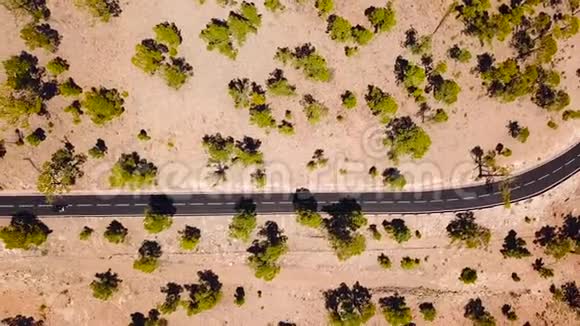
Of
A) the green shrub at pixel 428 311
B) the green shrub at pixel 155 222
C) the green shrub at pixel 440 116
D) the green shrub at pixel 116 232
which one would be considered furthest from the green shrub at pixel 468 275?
the green shrub at pixel 116 232

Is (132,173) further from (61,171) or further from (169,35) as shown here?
(169,35)

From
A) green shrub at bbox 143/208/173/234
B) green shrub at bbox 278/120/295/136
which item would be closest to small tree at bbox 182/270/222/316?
green shrub at bbox 143/208/173/234

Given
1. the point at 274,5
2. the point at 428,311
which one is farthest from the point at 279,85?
the point at 428,311

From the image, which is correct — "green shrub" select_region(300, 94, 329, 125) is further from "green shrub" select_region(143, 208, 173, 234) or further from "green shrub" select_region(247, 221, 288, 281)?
"green shrub" select_region(143, 208, 173, 234)

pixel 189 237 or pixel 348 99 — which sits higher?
pixel 348 99

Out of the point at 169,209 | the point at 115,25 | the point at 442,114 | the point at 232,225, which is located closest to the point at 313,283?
the point at 232,225

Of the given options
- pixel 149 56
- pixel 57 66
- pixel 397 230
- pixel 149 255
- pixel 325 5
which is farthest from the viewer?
pixel 397 230

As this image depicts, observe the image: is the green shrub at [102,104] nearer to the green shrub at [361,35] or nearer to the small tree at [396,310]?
the green shrub at [361,35]
